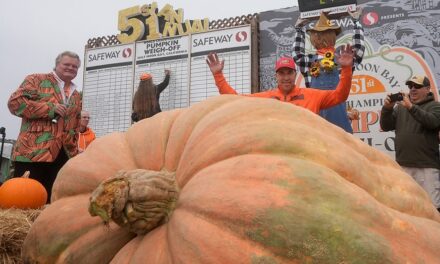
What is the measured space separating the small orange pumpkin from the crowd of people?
1.21ft

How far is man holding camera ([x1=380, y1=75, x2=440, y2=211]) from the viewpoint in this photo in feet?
12.1

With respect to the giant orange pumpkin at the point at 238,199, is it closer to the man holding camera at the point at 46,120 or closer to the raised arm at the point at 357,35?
the man holding camera at the point at 46,120

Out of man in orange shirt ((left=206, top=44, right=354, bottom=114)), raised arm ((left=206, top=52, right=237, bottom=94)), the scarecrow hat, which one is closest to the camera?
the scarecrow hat

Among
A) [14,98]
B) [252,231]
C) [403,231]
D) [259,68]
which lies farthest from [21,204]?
[259,68]

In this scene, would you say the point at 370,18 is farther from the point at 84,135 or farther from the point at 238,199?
the point at 238,199

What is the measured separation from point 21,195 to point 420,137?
3.46 metres

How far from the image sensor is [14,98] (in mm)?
3479

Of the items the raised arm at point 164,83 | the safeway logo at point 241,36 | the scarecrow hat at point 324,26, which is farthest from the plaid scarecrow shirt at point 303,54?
the raised arm at point 164,83

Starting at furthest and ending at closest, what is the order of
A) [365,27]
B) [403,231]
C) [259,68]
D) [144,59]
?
[144,59] → [259,68] → [365,27] → [403,231]

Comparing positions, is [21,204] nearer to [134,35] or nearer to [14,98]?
[14,98]

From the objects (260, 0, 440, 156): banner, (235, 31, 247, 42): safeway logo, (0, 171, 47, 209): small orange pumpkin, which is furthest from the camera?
(235, 31, 247, 42): safeway logo

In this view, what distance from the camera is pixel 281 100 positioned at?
3.39 m

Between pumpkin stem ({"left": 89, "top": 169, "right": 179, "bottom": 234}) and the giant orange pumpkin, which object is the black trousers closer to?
the giant orange pumpkin

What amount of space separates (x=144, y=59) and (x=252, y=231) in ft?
23.0
